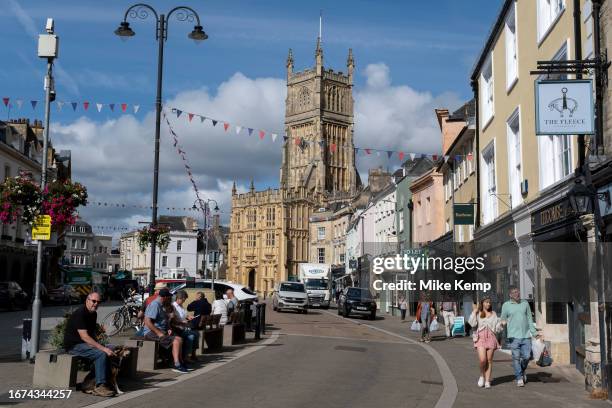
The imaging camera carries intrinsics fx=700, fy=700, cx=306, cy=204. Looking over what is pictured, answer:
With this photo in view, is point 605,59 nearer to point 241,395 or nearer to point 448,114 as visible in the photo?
point 241,395

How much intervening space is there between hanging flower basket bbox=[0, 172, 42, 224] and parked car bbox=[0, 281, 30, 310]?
24.6 meters

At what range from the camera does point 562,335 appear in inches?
634

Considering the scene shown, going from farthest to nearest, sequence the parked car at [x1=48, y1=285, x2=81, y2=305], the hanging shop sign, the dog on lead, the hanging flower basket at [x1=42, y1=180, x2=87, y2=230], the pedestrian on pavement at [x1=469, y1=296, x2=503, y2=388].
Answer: the parked car at [x1=48, y1=285, x2=81, y2=305]
the hanging flower basket at [x1=42, y1=180, x2=87, y2=230]
the pedestrian on pavement at [x1=469, y1=296, x2=503, y2=388]
the hanging shop sign
the dog on lead

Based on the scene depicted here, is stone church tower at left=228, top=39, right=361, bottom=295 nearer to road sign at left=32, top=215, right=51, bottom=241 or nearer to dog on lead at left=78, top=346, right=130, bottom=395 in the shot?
road sign at left=32, top=215, right=51, bottom=241

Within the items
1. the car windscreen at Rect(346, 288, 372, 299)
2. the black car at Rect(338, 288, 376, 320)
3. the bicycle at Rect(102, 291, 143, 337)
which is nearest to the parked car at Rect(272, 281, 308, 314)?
the black car at Rect(338, 288, 376, 320)

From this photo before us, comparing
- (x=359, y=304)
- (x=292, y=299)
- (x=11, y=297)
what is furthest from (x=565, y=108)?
(x=11, y=297)

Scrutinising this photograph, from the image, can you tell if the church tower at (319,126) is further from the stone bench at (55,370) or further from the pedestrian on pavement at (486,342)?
the stone bench at (55,370)

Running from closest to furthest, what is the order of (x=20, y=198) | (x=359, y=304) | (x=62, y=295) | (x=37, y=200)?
(x=20, y=198) → (x=37, y=200) → (x=359, y=304) → (x=62, y=295)

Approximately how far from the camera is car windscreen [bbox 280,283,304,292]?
4153 centimetres

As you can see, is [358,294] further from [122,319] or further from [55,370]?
[55,370]

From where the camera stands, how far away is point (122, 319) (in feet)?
68.0

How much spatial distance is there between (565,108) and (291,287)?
1213 inches

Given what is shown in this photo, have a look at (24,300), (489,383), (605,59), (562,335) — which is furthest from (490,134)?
(24,300)

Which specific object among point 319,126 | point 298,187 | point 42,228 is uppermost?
point 319,126
